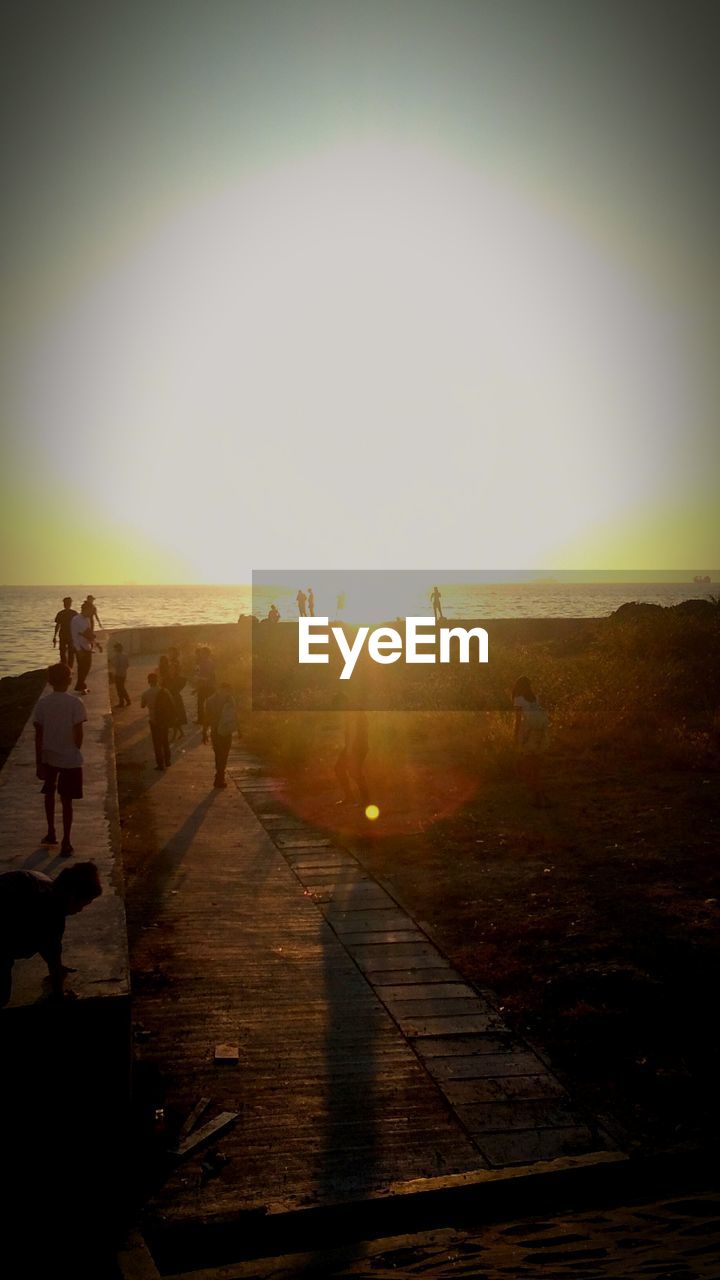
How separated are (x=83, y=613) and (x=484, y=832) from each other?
1333 cm

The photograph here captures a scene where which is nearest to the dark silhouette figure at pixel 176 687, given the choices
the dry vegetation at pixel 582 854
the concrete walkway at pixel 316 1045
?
the dry vegetation at pixel 582 854

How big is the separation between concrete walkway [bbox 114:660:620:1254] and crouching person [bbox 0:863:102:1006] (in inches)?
49.3

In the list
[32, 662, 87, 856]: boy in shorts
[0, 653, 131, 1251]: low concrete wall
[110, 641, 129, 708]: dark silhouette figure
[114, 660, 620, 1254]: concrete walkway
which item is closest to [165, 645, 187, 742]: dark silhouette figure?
[110, 641, 129, 708]: dark silhouette figure

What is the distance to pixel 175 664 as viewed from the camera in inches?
698

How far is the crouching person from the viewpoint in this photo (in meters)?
5.12

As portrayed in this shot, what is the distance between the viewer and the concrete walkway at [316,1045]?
4.98 meters

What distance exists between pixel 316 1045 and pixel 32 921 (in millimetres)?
2229

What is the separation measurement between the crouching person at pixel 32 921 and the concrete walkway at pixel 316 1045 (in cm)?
125

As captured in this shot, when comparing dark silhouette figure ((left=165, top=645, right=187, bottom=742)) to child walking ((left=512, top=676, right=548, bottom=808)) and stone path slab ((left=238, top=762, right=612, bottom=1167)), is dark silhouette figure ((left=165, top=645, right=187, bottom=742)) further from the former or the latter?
stone path slab ((left=238, top=762, right=612, bottom=1167))

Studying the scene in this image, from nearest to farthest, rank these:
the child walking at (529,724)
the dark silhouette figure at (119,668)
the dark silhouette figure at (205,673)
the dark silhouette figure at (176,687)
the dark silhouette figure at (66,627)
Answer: the child walking at (529,724)
the dark silhouette figure at (176,687)
the dark silhouette figure at (205,673)
the dark silhouette figure at (66,627)
the dark silhouette figure at (119,668)

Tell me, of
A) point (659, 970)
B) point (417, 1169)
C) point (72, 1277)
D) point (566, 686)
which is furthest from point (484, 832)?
point (566, 686)

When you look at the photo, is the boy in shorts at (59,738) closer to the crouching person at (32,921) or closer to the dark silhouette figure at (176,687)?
the crouching person at (32,921)

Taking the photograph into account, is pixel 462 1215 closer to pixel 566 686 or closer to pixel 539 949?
pixel 539 949

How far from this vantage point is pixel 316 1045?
6.35 m
